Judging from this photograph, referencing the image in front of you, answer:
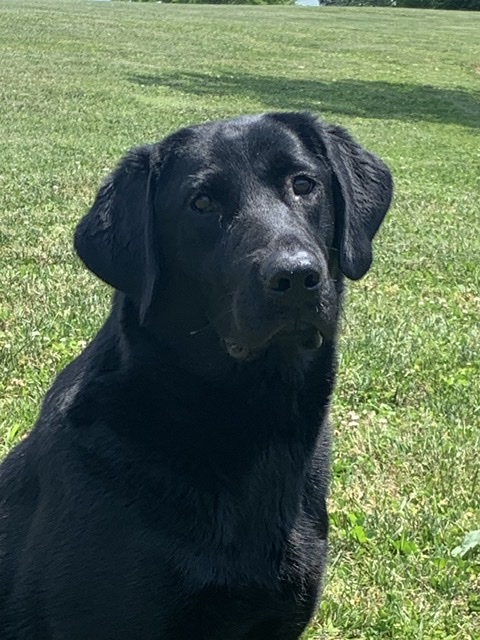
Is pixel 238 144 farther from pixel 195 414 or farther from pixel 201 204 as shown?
pixel 195 414

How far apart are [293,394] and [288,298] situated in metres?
0.46

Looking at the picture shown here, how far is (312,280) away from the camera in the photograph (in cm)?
272

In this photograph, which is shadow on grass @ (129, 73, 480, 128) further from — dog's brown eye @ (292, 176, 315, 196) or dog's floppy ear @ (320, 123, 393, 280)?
dog's brown eye @ (292, 176, 315, 196)

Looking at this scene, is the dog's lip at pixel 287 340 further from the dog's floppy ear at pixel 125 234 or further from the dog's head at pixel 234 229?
the dog's floppy ear at pixel 125 234

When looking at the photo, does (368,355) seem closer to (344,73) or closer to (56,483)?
(56,483)

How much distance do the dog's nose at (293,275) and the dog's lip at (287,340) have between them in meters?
0.14

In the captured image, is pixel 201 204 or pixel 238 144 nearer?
pixel 201 204

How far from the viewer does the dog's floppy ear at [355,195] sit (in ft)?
10.5

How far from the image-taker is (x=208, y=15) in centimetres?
4209

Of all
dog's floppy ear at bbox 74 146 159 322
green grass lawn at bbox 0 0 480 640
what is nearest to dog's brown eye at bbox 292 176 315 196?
dog's floppy ear at bbox 74 146 159 322

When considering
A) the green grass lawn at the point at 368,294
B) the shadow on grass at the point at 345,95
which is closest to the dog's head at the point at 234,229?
the green grass lawn at the point at 368,294

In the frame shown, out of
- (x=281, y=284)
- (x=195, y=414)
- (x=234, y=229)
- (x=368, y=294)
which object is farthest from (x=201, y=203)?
(x=368, y=294)

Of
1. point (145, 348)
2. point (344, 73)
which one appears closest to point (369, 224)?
point (145, 348)

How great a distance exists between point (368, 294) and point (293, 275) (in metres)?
4.64
